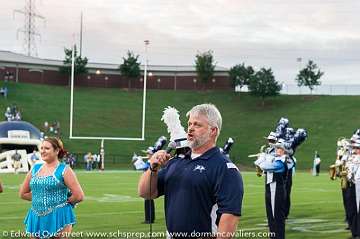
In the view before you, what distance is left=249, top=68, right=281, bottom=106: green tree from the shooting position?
6097 cm

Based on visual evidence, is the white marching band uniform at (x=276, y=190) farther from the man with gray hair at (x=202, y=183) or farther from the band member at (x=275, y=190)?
the man with gray hair at (x=202, y=183)

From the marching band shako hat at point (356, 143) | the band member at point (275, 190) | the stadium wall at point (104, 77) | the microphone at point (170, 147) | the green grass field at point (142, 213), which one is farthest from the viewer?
the stadium wall at point (104, 77)

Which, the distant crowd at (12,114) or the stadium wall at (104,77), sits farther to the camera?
the stadium wall at (104,77)

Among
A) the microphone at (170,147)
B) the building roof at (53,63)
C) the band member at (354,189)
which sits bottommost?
the band member at (354,189)

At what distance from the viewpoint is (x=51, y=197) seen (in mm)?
6449

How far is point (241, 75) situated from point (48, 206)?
5942 cm

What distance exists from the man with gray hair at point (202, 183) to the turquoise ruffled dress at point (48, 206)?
2073 millimetres

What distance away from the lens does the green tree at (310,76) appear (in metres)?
64.8

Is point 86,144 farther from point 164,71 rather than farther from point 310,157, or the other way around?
point 164,71

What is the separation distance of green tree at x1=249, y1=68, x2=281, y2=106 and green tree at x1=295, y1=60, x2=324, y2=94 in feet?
13.7

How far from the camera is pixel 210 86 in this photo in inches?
2749

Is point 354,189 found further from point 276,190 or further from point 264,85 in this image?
point 264,85

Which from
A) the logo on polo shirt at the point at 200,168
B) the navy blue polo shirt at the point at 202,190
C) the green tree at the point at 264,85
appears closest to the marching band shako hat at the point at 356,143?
the navy blue polo shirt at the point at 202,190

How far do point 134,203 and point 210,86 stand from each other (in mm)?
52964
